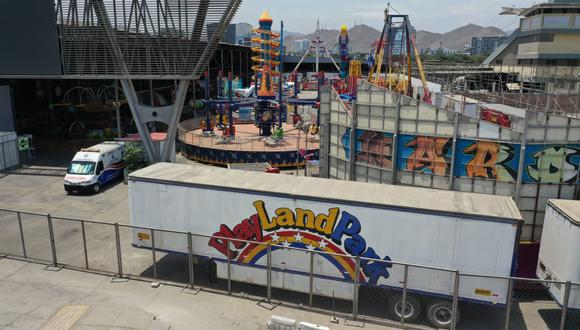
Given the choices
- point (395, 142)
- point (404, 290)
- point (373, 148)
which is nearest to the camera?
point (404, 290)

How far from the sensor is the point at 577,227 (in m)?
11.5

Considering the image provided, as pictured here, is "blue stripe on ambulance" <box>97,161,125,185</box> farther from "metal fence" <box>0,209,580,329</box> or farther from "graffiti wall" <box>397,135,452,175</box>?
"graffiti wall" <box>397,135,452,175</box>

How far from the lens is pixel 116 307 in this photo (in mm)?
13453

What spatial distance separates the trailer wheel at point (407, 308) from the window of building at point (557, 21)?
6578cm

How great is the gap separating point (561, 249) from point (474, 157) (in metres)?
5.02

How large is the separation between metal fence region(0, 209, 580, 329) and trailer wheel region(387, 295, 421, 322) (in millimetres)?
27

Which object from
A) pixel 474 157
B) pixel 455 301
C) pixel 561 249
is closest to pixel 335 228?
pixel 455 301

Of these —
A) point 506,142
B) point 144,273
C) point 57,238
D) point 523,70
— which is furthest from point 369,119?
point 523,70

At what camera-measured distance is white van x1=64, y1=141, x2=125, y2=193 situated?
84.9ft

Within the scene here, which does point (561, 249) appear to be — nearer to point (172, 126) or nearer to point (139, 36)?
point (172, 126)

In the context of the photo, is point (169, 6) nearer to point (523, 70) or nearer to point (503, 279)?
point (503, 279)

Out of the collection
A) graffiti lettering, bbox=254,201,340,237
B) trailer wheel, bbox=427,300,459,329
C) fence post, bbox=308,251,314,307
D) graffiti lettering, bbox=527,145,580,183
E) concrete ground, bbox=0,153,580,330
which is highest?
graffiti lettering, bbox=527,145,580,183

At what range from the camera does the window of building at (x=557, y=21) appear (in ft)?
208

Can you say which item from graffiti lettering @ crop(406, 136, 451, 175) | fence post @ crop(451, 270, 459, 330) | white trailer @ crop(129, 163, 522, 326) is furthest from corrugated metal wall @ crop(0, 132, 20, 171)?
fence post @ crop(451, 270, 459, 330)
